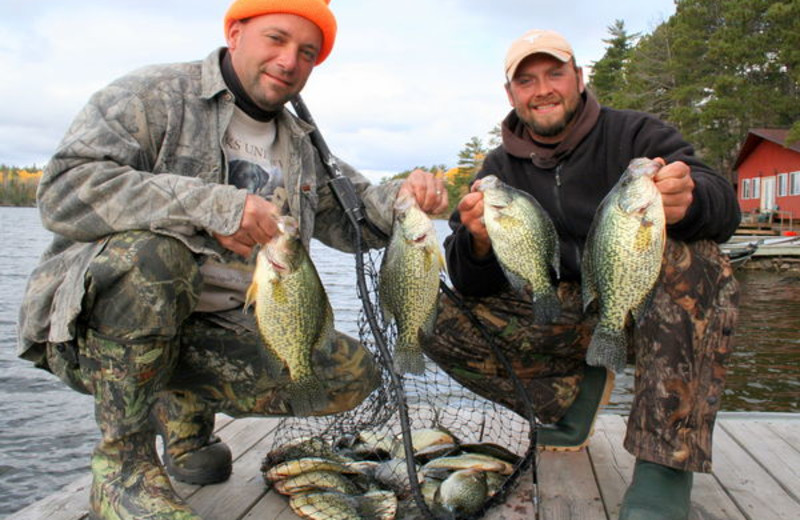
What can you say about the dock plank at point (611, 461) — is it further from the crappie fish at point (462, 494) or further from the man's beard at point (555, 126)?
the man's beard at point (555, 126)

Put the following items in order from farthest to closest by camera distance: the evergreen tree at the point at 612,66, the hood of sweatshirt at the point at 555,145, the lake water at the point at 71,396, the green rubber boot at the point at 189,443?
the evergreen tree at the point at 612,66
the lake water at the point at 71,396
the hood of sweatshirt at the point at 555,145
the green rubber boot at the point at 189,443

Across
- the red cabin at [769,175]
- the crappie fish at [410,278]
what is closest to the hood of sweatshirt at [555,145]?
the crappie fish at [410,278]

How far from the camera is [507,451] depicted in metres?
3.97

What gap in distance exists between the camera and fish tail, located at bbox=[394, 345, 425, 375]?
10.9 ft

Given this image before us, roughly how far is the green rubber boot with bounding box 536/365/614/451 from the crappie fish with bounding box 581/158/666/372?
992mm

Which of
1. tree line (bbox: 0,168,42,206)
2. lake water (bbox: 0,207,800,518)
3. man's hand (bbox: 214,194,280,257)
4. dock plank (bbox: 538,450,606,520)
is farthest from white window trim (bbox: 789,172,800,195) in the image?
tree line (bbox: 0,168,42,206)

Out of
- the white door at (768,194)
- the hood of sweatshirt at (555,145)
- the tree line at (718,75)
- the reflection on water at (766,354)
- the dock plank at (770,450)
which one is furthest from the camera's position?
the white door at (768,194)

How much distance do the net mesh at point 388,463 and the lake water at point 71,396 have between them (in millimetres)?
3229

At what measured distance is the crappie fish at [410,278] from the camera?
3178 mm

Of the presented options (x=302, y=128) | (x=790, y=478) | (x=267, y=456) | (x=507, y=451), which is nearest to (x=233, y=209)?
(x=302, y=128)

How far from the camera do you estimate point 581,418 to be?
13.5ft

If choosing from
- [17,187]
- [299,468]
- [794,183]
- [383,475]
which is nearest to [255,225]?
[299,468]

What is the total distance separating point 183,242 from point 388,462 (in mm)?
1603

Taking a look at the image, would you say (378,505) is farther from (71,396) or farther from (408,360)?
(71,396)
